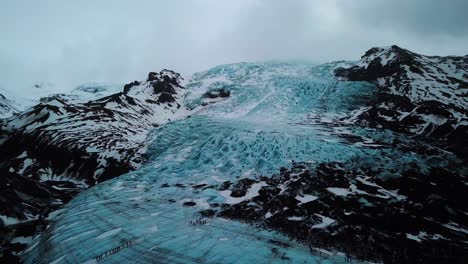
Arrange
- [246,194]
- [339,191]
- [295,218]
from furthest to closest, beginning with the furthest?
[246,194] < [339,191] < [295,218]

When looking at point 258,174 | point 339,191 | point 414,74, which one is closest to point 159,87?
point 258,174

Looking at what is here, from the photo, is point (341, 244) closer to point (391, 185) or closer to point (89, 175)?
point (391, 185)

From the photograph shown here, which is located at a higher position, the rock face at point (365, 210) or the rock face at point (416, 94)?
the rock face at point (416, 94)

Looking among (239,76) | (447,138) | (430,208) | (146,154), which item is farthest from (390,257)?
(239,76)

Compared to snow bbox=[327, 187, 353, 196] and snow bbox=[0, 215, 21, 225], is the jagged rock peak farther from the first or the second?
snow bbox=[327, 187, 353, 196]

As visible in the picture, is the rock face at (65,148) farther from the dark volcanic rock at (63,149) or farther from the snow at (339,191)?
the snow at (339,191)

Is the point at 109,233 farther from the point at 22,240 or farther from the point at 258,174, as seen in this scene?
the point at 258,174

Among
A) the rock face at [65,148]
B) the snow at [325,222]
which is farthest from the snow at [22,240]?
the snow at [325,222]
